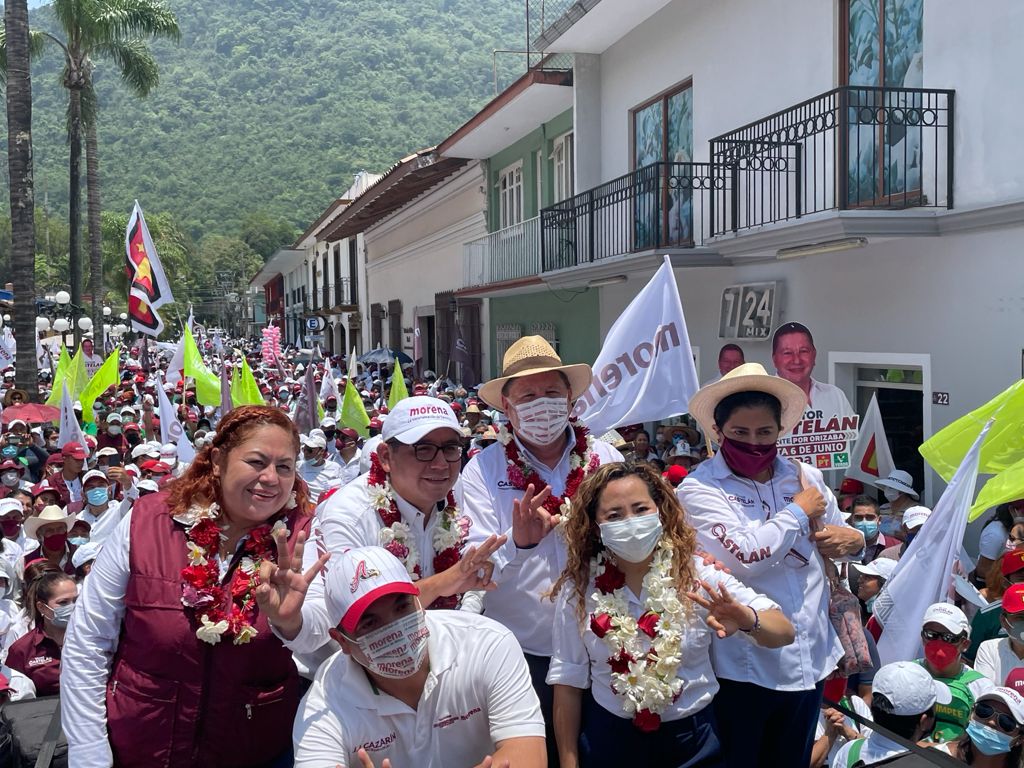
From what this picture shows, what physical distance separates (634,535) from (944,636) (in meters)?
2.16

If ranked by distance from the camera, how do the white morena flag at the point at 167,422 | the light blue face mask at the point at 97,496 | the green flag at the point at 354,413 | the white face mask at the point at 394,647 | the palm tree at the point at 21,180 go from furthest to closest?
the palm tree at the point at 21,180
the green flag at the point at 354,413
the white morena flag at the point at 167,422
the light blue face mask at the point at 97,496
the white face mask at the point at 394,647

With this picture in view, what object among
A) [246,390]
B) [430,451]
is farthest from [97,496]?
[430,451]

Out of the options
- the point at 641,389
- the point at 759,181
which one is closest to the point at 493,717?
the point at 641,389

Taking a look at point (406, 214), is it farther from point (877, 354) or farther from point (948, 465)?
point (948, 465)

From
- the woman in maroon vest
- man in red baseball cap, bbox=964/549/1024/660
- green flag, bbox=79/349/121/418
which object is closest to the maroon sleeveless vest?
the woman in maroon vest

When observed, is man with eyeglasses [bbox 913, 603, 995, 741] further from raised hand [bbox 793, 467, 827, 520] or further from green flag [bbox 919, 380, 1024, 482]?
raised hand [bbox 793, 467, 827, 520]

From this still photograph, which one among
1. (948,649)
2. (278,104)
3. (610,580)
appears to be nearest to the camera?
(610,580)

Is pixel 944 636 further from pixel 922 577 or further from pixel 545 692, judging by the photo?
pixel 545 692

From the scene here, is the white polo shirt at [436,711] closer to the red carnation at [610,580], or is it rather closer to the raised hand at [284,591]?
the raised hand at [284,591]

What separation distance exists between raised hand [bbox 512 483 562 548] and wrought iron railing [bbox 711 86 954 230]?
667cm

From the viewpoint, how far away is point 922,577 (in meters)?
4.61

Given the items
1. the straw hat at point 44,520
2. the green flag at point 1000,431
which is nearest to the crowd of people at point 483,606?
the green flag at point 1000,431

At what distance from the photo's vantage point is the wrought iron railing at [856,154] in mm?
8672

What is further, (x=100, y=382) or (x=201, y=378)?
(x=201, y=378)
